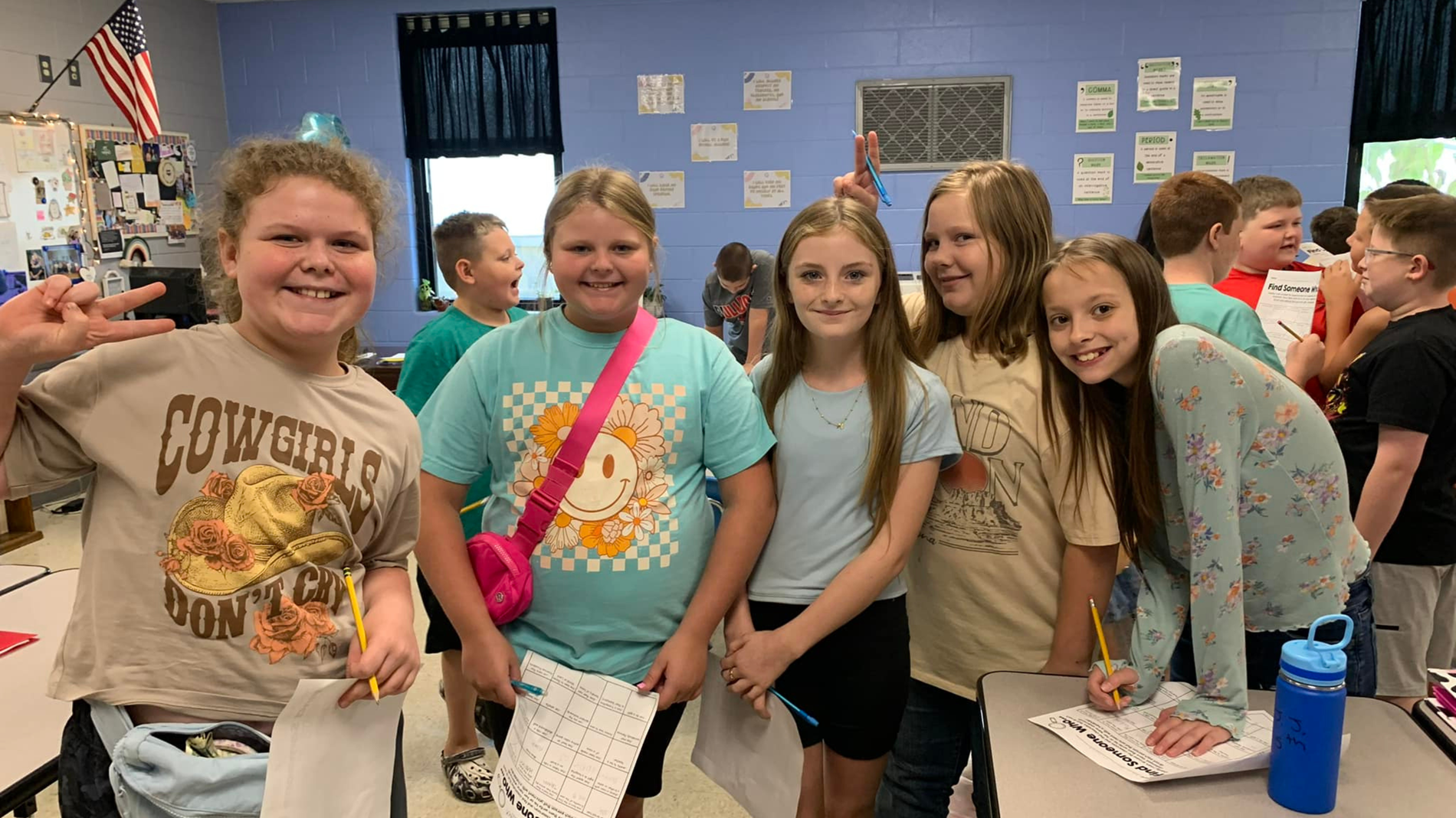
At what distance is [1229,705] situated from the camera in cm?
122

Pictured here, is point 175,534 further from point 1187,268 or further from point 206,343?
point 1187,268

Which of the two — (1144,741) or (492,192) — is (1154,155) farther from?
(1144,741)

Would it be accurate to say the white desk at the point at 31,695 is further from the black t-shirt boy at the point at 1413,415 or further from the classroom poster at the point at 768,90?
the classroom poster at the point at 768,90

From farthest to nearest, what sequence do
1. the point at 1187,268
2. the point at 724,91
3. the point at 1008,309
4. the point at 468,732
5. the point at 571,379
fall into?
the point at 724,91
the point at 468,732
the point at 1187,268
the point at 1008,309
the point at 571,379

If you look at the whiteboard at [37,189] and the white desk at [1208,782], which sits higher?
the whiteboard at [37,189]

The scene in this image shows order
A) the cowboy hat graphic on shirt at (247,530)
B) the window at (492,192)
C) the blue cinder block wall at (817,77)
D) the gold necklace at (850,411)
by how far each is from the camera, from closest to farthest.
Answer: the cowboy hat graphic on shirt at (247,530) → the gold necklace at (850,411) → the blue cinder block wall at (817,77) → the window at (492,192)

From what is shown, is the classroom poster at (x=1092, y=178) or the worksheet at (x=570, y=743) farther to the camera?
the classroom poster at (x=1092, y=178)

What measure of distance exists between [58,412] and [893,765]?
1.38 meters

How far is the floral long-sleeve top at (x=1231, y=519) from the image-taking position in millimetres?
1211

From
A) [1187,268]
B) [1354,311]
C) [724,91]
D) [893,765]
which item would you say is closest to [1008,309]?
[893,765]

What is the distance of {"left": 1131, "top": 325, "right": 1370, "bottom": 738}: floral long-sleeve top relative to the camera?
1.21m

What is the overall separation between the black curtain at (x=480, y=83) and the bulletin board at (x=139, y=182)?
1.36 meters

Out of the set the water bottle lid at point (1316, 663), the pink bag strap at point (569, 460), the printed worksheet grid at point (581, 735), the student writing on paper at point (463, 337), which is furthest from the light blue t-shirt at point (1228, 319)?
the student writing on paper at point (463, 337)

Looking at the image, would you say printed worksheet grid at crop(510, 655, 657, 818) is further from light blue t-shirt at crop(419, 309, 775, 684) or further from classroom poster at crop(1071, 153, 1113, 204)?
classroom poster at crop(1071, 153, 1113, 204)
